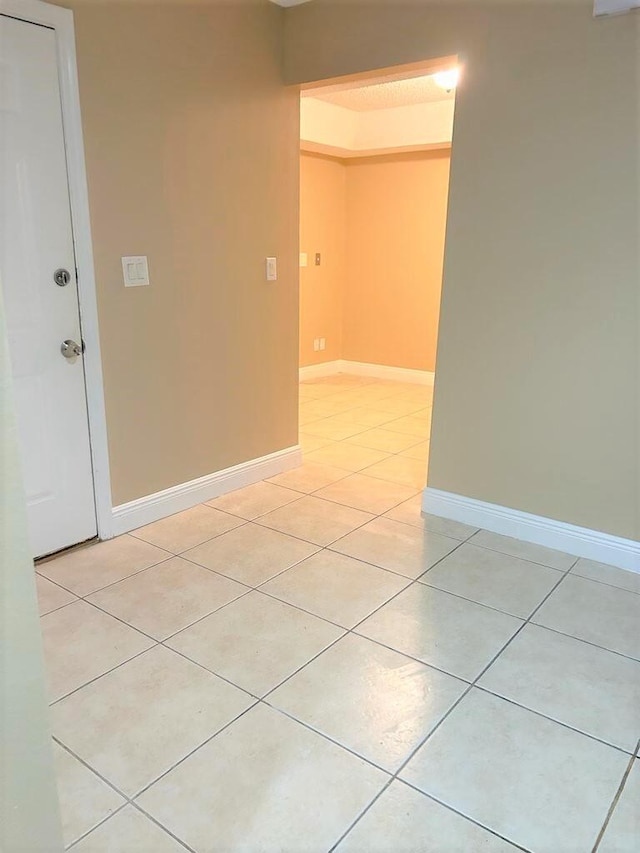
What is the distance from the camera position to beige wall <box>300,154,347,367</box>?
591cm

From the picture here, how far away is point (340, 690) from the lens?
71.9 inches

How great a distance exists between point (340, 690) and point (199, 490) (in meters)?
1.58

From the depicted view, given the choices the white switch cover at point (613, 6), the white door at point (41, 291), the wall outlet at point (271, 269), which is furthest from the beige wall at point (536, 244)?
the white door at point (41, 291)

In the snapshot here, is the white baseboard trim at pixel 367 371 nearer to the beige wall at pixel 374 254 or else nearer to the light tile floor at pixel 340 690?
the beige wall at pixel 374 254

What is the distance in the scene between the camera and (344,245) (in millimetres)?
6398

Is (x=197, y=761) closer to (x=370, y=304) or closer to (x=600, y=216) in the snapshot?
(x=600, y=216)

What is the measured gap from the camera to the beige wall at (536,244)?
233 cm

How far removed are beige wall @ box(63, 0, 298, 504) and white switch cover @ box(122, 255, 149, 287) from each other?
0.03 metres

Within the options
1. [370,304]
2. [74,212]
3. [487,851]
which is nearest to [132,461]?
[74,212]

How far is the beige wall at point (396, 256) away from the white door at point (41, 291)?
3.77m

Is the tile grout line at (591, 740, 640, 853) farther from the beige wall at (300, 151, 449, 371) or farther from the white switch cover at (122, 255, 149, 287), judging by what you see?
the beige wall at (300, 151, 449, 371)

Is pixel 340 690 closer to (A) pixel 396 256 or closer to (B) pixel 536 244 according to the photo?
(B) pixel 536 244

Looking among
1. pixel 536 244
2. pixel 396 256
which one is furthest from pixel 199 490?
pixel 396 256

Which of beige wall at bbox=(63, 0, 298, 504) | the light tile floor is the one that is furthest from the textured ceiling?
the light tile floor
